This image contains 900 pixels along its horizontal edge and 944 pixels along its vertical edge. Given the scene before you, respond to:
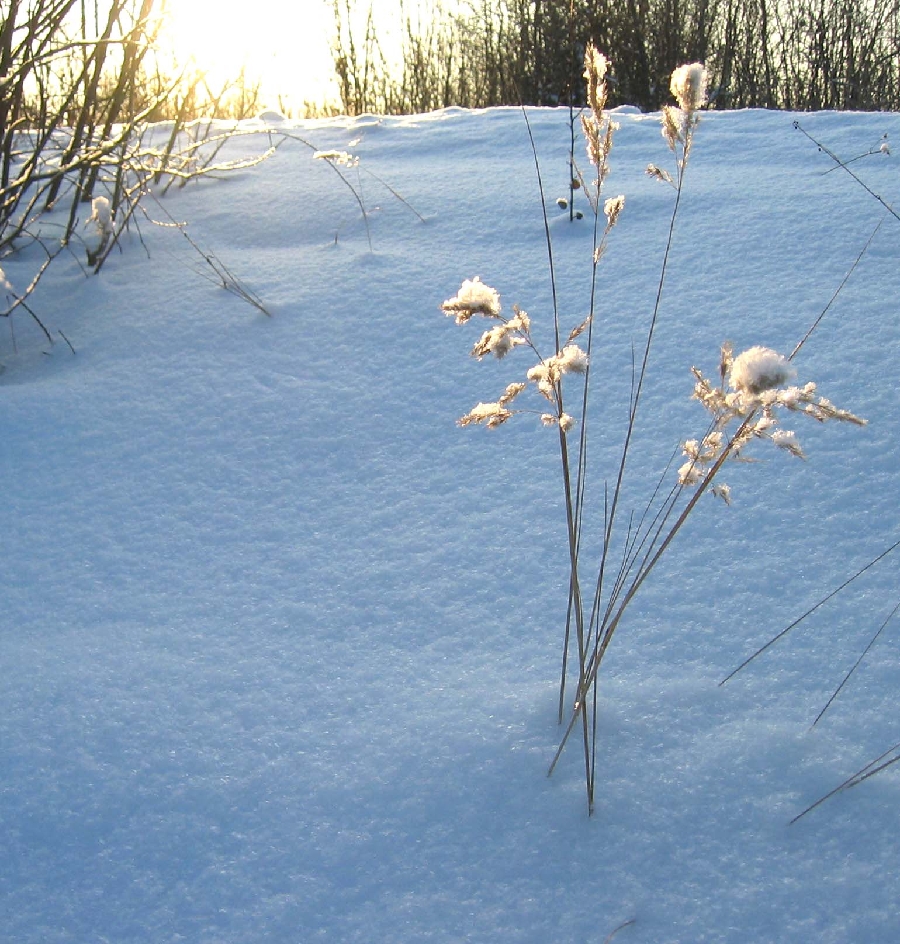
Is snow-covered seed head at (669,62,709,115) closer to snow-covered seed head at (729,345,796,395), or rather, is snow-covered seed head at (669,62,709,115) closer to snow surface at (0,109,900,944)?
snow-covered seed head at (729,345,796,395)

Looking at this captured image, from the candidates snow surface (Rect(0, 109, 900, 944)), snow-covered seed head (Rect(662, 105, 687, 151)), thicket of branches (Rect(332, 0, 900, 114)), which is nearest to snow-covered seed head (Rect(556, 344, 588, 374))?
snow-covered seed head (Rect(662, 105, 687, 151))

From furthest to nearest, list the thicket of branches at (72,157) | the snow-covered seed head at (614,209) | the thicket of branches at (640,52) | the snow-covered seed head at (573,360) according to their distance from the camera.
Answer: the thicket of branches at (640,52)
the thicket of branches at (72,157)
the snow-covered seed head at (614,209)
the snow-covered seed head at (573,360)

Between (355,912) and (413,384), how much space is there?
1.14 m

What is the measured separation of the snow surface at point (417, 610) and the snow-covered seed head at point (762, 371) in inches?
18.0

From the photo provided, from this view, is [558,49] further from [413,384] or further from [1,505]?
[1,505]

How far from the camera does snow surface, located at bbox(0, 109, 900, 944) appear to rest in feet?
3.01

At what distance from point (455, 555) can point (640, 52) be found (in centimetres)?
541

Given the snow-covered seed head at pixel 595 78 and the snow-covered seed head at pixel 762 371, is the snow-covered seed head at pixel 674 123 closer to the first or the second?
the snow-covered seed head at pixel 595 78

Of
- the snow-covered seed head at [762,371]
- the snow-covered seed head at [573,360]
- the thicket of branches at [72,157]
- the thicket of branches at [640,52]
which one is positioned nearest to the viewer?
the snow-covered seed head at [762,371]

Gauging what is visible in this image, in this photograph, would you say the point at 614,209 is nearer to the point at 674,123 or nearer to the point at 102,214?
the point at 674,123

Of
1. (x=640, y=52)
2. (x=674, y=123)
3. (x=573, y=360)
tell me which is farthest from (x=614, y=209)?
(x=640, y=52)

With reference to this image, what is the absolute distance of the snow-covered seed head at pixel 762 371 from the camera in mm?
781

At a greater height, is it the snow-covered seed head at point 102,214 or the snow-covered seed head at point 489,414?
the snow-covered seed head at point 102,214

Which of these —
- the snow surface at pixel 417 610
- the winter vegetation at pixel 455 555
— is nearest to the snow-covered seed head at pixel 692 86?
the winter vegetation at pixel 455 555
